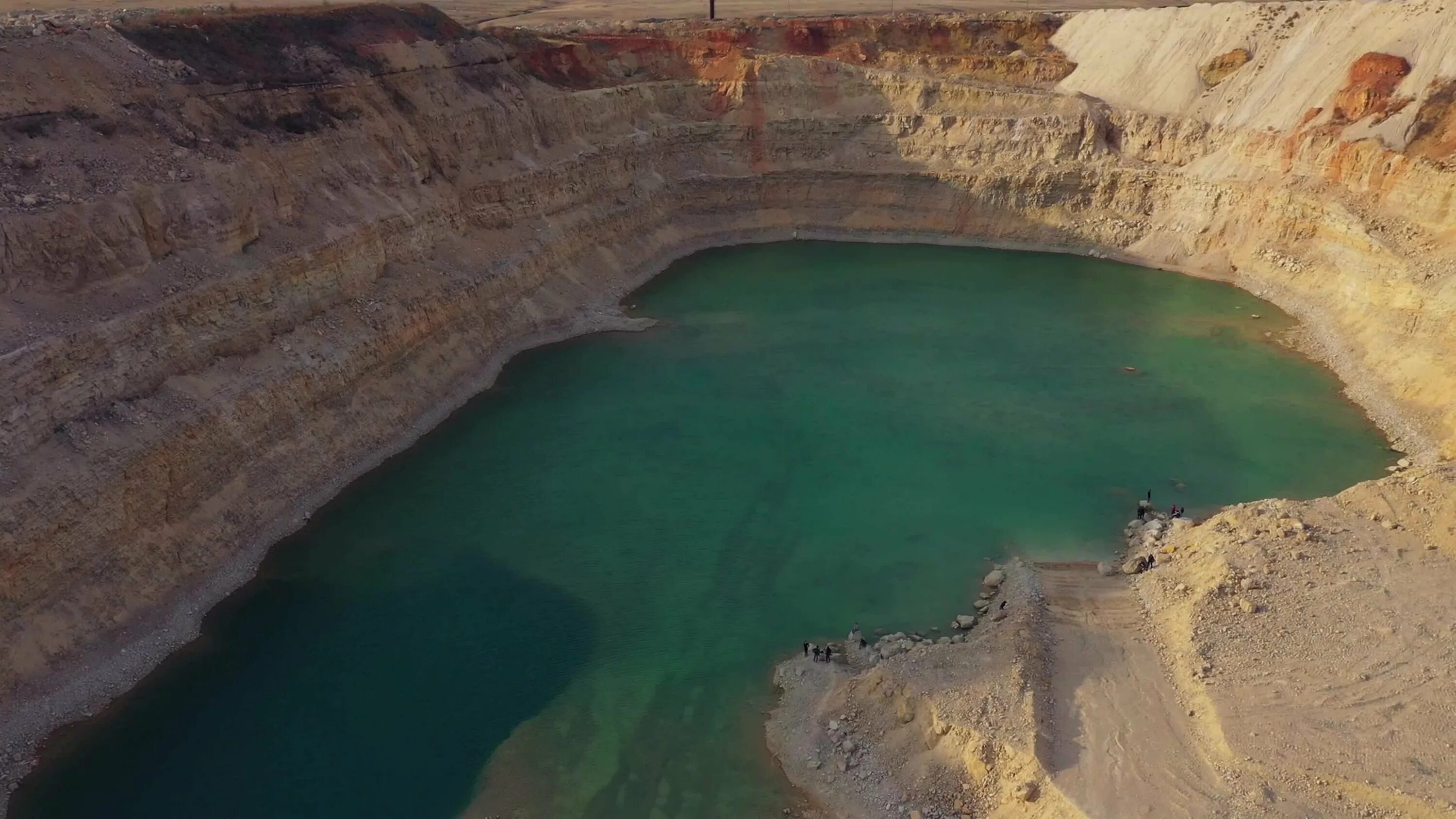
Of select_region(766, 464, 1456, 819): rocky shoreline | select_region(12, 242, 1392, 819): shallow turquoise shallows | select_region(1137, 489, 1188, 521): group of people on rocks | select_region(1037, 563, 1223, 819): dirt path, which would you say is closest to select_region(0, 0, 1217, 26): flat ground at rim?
select_region(12, 242, 1392, 819): shallow turquoise shallows

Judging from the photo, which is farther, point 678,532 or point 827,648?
point 678,532

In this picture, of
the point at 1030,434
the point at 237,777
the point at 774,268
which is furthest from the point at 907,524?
the point at 774,268

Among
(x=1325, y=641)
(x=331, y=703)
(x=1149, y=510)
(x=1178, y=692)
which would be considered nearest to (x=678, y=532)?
(x=331, y=703)

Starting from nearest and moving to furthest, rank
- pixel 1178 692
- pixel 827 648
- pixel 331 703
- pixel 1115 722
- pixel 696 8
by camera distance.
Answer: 1. pixel 1115 722
2. pixel 1178 692
3. pixel 331 703
4. pixel 827 648
5. pixel 696 8

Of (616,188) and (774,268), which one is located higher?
(616,188)

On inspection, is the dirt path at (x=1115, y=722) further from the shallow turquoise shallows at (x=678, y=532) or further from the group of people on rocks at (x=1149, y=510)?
the group of people on rocks at (x=1149, y=510)

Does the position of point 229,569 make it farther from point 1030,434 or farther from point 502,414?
point 1030,434

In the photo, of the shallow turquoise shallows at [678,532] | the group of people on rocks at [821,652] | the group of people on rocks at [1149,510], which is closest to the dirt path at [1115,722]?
the shallow turquoise shallows at [678,532]

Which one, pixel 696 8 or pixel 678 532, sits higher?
pixel 696 8

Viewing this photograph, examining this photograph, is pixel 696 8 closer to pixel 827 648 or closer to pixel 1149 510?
pixel 1149 510
